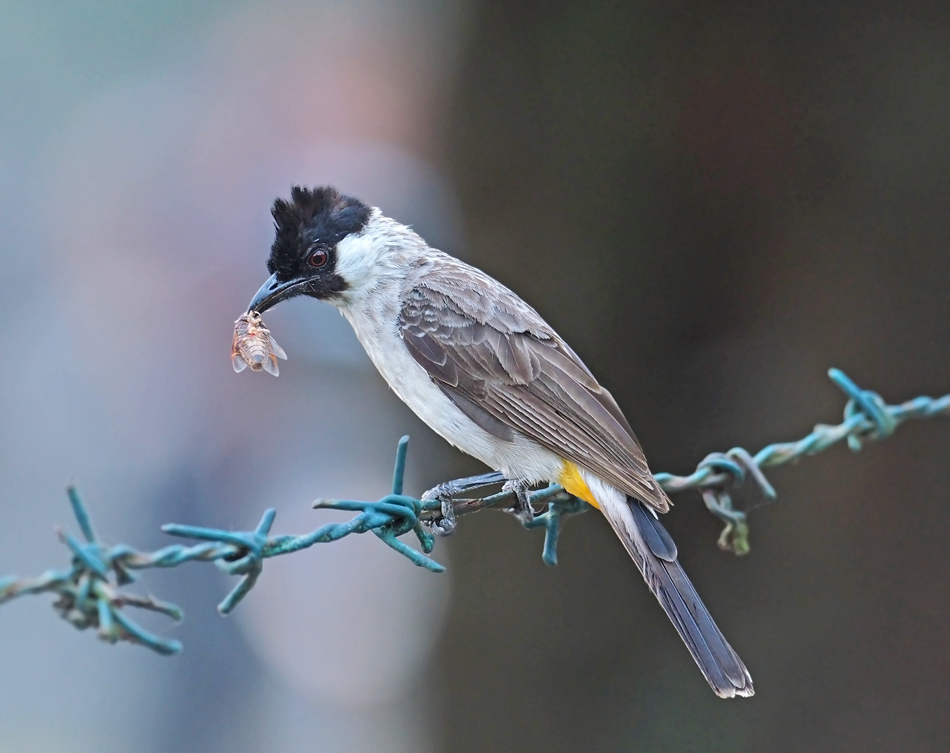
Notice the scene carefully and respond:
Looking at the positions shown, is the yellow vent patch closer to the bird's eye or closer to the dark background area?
the bird's eye

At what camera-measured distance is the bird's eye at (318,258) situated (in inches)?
135

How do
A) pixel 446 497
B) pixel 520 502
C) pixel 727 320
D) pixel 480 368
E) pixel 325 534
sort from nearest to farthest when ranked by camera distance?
pixel 325 534 → pixel 446 497 → pixel 520 502 → pixel 480 368 → pixel 727 320

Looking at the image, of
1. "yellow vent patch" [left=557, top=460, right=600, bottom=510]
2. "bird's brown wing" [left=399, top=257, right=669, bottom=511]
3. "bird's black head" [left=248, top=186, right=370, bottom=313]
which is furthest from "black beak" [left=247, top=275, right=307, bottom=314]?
"yellow vent patch" [left=557, top=460, right=600, bottom=510]

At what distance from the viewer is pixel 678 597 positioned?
268cm

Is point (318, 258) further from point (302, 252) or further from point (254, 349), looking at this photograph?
point (254, 349)

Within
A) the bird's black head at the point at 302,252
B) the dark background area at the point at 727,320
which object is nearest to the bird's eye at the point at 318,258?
the bird's black head at the point at 302,252

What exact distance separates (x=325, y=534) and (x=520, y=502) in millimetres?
1286

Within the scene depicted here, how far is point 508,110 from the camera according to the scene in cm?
498

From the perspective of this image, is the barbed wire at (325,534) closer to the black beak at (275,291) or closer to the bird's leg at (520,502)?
the bird's leg at (520,502)

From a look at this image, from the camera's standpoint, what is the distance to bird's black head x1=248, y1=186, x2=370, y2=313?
3395mm

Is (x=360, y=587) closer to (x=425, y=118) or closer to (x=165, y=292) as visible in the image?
(x=165, y=292)

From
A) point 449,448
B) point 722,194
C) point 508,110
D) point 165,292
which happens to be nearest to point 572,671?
point 449,448

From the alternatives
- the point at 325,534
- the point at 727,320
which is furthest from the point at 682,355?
the point at 325,534

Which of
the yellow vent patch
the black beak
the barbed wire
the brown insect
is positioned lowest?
the barbed wire
